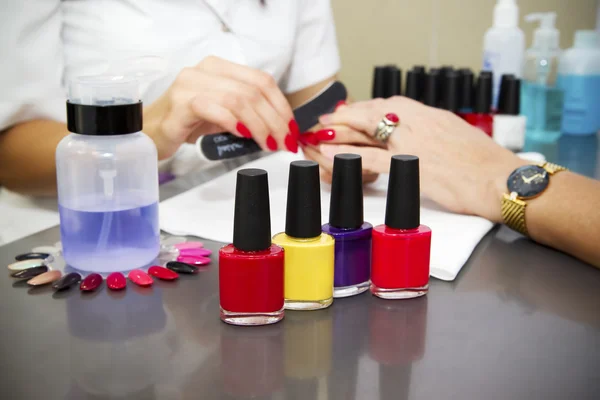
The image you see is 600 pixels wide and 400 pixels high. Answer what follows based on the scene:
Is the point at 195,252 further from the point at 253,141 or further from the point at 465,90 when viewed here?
the point at 465,90

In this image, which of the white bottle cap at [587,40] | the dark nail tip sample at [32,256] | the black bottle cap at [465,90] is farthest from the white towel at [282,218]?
the white bottle cap at [587,40]

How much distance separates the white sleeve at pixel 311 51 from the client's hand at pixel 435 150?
1.46 ft

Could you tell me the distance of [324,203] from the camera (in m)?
0.84

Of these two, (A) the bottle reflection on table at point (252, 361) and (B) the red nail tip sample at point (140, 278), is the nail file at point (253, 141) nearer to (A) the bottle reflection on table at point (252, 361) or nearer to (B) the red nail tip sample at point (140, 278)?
(B) the red nail tip sample at point (140, 278)

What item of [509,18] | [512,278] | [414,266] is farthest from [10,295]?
[509,18]

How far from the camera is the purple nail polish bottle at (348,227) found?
0.58 meters

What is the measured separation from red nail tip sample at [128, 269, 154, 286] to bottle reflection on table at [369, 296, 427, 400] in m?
0.21

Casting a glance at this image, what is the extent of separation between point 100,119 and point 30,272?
173mm

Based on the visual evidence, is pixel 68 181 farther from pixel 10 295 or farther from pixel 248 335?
pixel 248 335

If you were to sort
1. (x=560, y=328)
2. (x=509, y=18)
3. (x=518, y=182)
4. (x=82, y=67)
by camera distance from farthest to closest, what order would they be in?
(x=509, y=18), (x=82, y=67), (x=518, y=182), (x=560, y=328)

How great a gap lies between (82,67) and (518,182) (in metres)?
0.70

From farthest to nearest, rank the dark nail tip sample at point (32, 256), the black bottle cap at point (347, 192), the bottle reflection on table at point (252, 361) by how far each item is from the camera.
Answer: the dark nail tip sample at point (32, 256)
the black bottle cap at point (347, 192)
the bottle reflection on table at point (252, 361)

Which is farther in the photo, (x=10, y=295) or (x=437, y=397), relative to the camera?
(x=10, y=295)

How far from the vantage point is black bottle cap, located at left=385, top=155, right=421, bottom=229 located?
58 centimetres
